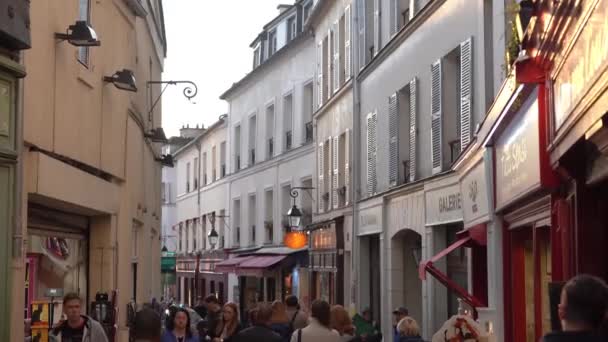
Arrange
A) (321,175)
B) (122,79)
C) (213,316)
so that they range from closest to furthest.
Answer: (122,79) < (213,316) < (321,175)

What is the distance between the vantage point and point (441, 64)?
17109 millimetres

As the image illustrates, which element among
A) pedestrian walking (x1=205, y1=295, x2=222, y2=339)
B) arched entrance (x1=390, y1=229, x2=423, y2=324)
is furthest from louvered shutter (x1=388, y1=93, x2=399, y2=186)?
pedestrian walking (x1=205, y1=295, x2=222, y2=339)

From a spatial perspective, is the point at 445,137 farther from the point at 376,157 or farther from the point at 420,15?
the point at 376,157

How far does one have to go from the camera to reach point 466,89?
51.0 feet

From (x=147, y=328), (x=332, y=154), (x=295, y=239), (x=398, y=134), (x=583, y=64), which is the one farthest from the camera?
(x=295, y=239)

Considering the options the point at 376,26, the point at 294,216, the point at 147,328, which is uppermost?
the point at 376,26

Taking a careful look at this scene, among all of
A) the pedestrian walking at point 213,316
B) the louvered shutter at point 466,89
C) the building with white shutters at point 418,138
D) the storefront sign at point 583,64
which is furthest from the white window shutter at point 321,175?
the storefront sign at point 583,64

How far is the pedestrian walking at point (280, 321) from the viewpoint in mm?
12367

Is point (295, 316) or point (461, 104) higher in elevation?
point (461, 104)

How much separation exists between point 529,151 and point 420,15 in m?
8.93

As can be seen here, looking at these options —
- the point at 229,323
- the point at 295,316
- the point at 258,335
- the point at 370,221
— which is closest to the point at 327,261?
the point at 370,221

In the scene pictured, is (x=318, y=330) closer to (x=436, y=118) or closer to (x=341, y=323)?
(x=341, y=323)

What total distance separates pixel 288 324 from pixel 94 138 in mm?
3561

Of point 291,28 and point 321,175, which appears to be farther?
point 291,28
